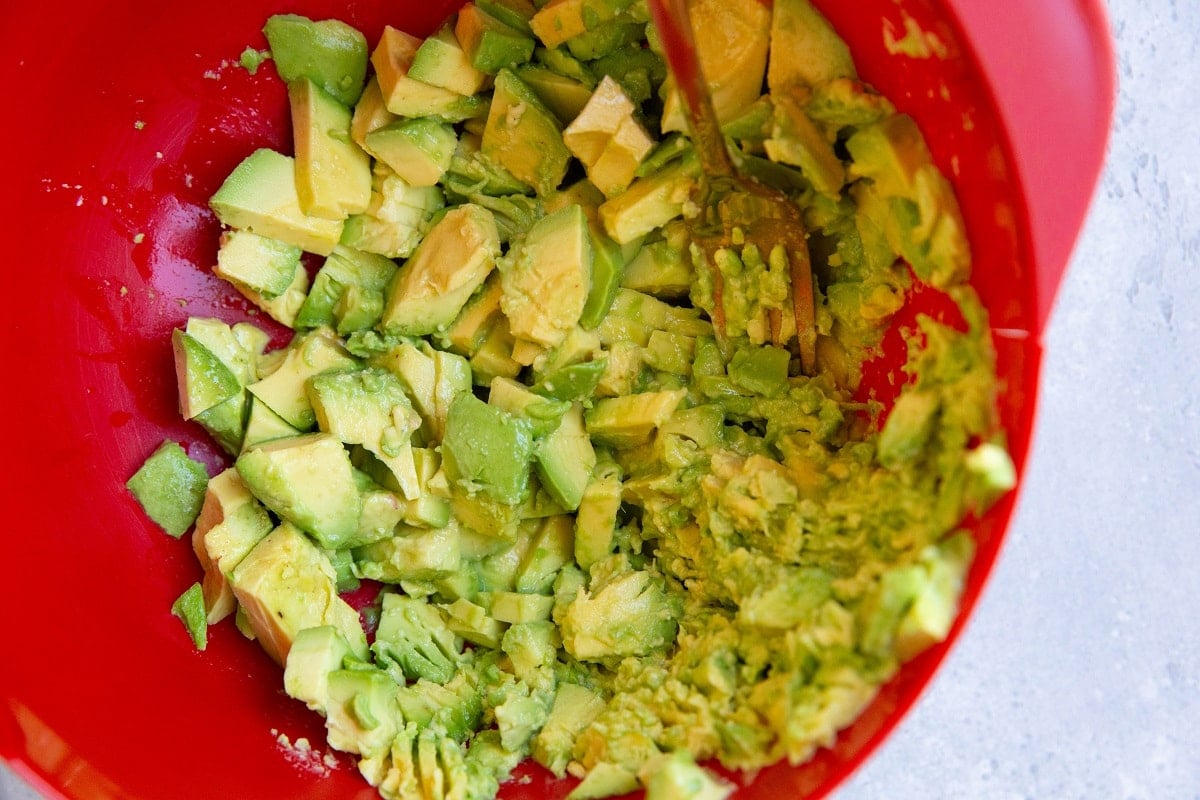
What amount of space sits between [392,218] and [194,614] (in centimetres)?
67

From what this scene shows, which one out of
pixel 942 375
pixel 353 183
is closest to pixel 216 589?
pixel 353 183

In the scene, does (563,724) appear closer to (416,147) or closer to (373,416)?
(373,416)

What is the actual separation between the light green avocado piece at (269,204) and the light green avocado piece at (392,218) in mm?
49

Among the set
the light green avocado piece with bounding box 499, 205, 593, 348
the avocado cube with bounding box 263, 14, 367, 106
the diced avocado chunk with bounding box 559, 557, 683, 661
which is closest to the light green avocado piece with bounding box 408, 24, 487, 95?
the avocado cube with bounding box 263, 14, 367, 106

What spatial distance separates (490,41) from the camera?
146 cm

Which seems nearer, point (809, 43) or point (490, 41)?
point (809, 43)

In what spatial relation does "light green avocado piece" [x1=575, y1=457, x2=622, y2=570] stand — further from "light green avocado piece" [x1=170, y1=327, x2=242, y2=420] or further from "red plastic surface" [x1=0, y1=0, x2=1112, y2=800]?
"light green avocado piece" [x1=170, y1=327, x2=242, y2=420]

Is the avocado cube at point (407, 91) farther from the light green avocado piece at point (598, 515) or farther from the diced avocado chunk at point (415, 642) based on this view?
the diced avocado chunk at point (415, 642)

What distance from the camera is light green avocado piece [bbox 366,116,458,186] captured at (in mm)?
1505

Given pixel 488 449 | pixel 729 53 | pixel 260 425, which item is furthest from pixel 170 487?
pixel 729 53

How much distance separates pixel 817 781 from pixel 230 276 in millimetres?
1103

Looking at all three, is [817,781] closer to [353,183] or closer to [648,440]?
[648,440]

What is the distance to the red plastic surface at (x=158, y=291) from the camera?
109 cm

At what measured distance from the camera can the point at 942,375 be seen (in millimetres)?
1149
